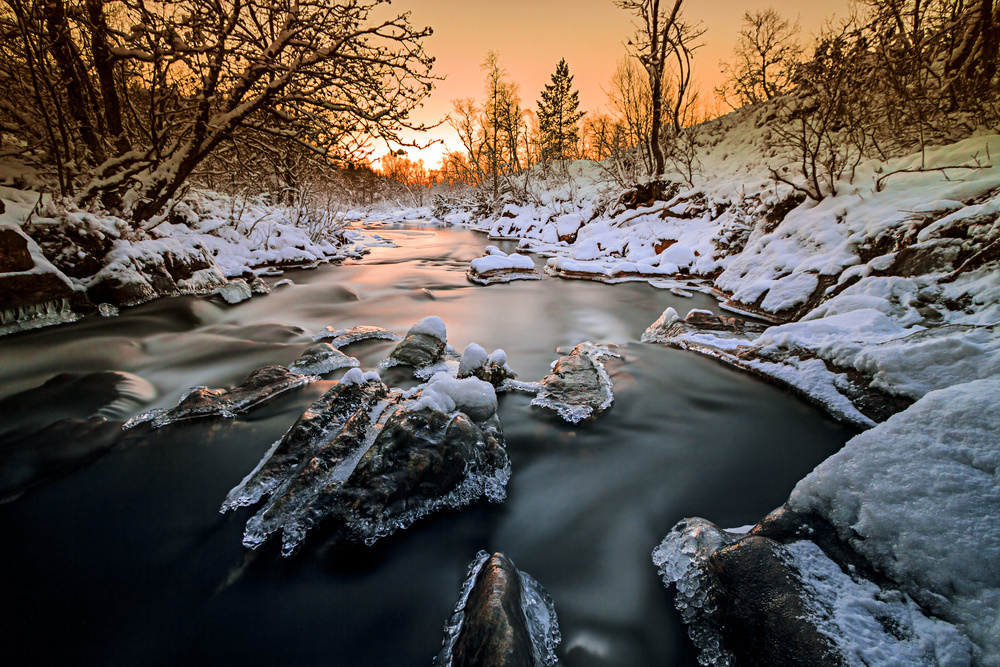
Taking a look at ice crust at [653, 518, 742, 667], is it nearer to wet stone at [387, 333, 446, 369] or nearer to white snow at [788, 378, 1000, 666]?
white snow at [788, 378, 1000, 666]

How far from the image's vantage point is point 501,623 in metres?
1.20

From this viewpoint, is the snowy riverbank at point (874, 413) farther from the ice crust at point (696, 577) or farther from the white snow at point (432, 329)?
the white snow at point (432, 329)

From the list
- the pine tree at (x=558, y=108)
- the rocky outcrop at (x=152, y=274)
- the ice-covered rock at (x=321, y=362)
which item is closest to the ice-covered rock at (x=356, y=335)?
the ice-covered rock at (x=321, y=362)

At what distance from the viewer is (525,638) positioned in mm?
1237

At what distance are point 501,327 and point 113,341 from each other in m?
4.29

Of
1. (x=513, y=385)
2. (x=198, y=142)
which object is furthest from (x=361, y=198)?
(x=513, y=385)

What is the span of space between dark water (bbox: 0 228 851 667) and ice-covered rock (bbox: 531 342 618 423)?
0.42 feet

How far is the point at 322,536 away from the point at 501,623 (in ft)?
3.07

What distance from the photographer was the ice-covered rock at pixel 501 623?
115cm

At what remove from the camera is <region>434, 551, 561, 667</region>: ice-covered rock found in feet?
3.79

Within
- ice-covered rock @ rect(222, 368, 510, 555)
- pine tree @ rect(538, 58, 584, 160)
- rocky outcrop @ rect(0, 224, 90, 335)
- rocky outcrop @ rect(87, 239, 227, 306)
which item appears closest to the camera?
ice-covered rock @ rect(222, 368, 510, 555)

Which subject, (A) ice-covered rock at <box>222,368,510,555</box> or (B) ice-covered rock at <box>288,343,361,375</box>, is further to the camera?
(B) ice-covered rock at <box>288,343,361,375</box>

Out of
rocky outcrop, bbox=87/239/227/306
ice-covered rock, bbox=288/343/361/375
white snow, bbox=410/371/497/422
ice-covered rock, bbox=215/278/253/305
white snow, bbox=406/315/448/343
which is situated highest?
rocky outcrop, bbox=87/239/227/306

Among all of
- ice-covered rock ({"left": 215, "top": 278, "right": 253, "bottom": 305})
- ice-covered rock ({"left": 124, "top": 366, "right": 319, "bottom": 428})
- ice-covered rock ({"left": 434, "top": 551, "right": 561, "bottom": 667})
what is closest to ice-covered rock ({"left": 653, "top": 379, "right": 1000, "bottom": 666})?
ice-covered rock ({"left": 434, "top": 551, "right": 561, "bottom": 667})
